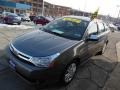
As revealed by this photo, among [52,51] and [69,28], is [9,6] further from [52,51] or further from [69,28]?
[52,51]

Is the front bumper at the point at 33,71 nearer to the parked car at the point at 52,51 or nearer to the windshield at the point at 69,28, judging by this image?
the parked car at the point at 52,51

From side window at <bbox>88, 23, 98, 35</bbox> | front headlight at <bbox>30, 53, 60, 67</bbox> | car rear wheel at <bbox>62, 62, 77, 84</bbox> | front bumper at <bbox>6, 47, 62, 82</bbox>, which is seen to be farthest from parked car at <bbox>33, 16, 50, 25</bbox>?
front headlight at <bbox>30, 53, 60, 67</bbox>

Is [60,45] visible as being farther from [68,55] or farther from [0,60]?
[0,60]

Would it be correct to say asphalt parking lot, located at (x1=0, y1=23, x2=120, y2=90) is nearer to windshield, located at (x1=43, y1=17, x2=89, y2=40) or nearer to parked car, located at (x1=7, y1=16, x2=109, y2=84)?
parked car, located at (x1=7, y1=16, x2=109, y2=84)

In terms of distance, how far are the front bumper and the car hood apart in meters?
0.23

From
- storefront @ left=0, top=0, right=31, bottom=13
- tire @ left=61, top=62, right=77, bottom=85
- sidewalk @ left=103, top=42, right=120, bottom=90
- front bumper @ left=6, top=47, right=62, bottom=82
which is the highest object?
storefront @ left=0, top=0, right=31, bottom=13

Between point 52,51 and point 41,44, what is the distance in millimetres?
407

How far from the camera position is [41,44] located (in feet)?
11.7

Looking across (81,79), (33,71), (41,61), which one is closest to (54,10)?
(81,79)

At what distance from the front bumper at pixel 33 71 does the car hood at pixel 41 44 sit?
0.23 meters

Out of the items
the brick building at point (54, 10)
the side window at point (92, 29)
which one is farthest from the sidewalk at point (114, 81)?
the brick building at point (54, 10)

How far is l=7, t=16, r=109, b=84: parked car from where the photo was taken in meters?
3.10

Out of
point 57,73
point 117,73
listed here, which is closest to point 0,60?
point 57,73

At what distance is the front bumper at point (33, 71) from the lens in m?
3.02
